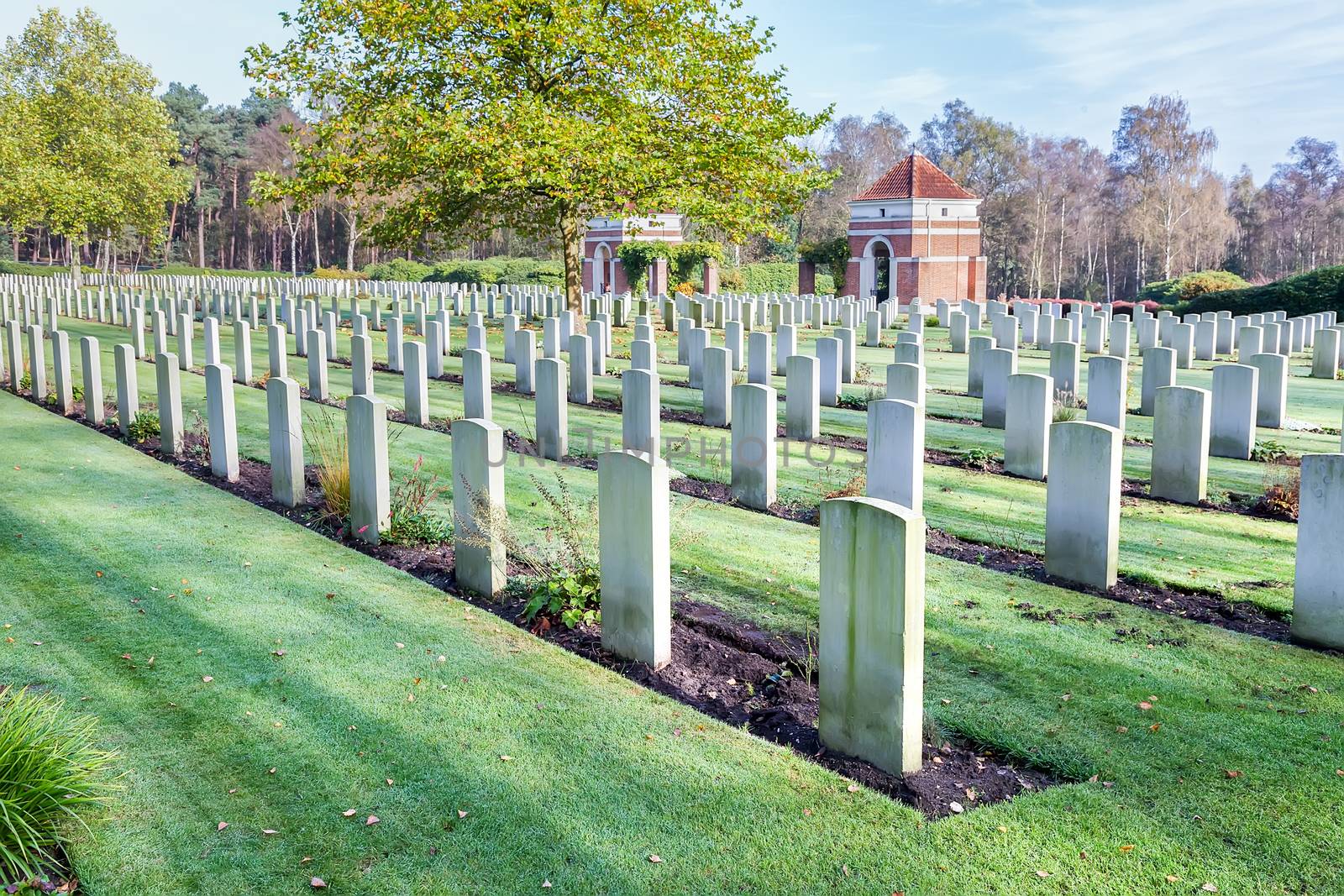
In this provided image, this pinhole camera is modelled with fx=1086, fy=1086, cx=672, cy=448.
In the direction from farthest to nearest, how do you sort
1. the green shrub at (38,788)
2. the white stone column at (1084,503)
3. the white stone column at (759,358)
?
1. the white stone column at (759,358)
2. the white stone column at (1084,503)
3. the green shrub at (38,788)

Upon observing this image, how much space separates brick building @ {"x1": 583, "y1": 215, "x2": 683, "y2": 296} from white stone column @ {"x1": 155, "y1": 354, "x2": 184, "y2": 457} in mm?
38860

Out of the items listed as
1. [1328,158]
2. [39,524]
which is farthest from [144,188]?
[1328,158]

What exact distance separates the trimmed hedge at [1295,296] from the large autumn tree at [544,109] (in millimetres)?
16990

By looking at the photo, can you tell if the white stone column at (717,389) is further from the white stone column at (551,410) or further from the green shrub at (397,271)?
the green shrub at (397,271)

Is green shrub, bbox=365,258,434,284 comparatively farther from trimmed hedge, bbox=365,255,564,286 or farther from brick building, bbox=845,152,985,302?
brick building, bbox=845,152,985,302

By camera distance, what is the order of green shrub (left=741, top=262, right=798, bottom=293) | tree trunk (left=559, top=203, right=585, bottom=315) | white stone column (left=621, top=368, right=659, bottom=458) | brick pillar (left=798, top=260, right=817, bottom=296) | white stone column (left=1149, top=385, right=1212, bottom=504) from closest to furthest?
white stone column (left=1149, top=385, right=1212, bottom=504) < white stone column (left=621, top=368, right=659, bottom=458) < tree trunk (left=559, top=203, right=585, bottom=315) < brick pillar (left=798, top=260, right=817, bottom=296) < green shrub (left=741, top=262, right=798, bottom=293)

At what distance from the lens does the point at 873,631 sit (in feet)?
14.5

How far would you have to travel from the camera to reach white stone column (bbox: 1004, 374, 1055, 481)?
9781 millimetres

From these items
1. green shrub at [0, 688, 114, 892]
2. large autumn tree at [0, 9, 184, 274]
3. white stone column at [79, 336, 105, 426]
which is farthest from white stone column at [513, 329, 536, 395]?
large autumn tree at [0, 9, 184, 274]

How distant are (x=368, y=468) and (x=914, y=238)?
139 feet

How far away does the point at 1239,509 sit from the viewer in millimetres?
8883

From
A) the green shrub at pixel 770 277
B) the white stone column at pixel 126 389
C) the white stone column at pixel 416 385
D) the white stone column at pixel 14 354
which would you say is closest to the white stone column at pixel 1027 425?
the white stone column at pixel 416 385

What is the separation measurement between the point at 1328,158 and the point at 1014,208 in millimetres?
26485

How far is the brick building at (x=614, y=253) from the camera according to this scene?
5147 centimetres
